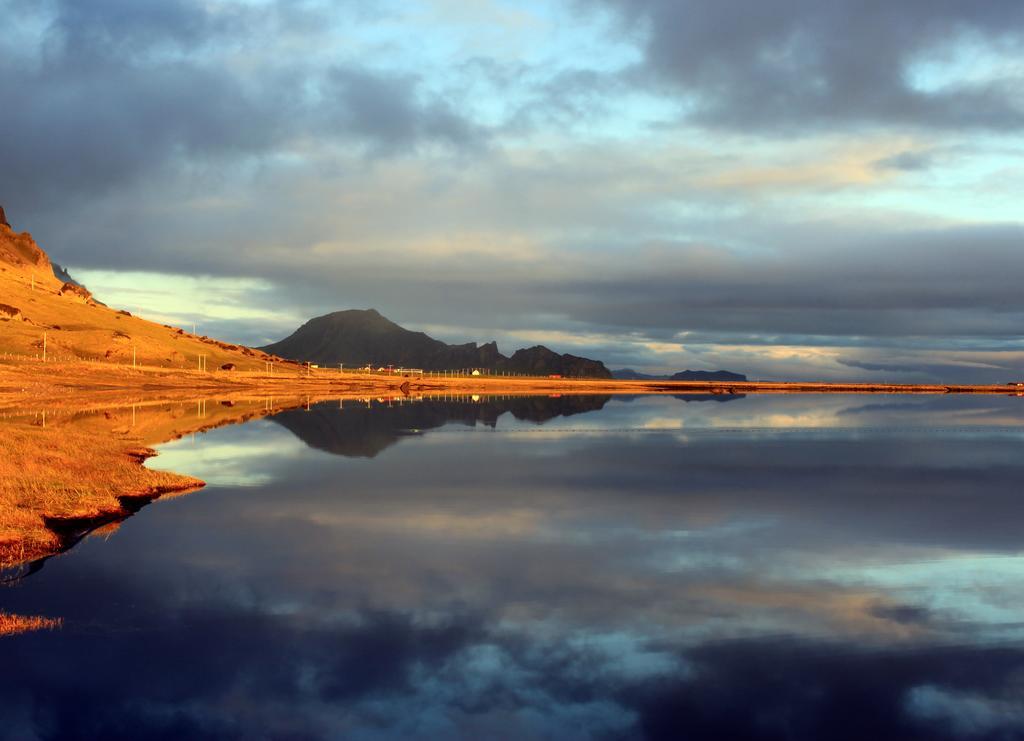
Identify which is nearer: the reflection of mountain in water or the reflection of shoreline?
the reflection of shoreline

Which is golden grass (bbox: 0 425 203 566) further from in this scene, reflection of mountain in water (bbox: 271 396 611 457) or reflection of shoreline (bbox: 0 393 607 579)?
reflection of mountain in water (bbox: 271 396 611 457)

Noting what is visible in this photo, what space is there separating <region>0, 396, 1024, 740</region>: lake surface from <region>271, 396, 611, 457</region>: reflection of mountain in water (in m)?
29.5

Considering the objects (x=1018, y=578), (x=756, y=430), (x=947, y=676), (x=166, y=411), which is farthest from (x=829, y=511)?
(x=166, y=411)

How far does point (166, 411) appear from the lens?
119188mm

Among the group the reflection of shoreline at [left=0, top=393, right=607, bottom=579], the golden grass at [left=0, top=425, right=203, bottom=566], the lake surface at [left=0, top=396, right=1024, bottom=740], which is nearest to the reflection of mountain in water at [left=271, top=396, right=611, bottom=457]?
the reflection of shoreline at [left=0, top=393, right=607, bottom=579]

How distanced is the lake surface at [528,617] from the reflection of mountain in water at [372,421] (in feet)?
96.9

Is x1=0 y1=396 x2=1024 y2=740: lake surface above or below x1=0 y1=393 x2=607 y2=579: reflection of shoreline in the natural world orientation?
below

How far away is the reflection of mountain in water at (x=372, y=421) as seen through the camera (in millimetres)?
82312

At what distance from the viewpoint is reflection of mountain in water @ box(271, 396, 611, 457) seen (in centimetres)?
8231

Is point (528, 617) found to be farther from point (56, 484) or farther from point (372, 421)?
point (372, 421)

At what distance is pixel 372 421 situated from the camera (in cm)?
11431

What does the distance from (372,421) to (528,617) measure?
92753 millimetres

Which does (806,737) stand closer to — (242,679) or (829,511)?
(242,679)

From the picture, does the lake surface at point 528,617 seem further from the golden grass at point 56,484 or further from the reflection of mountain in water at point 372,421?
the reflection of mountain in water at point 372,421
